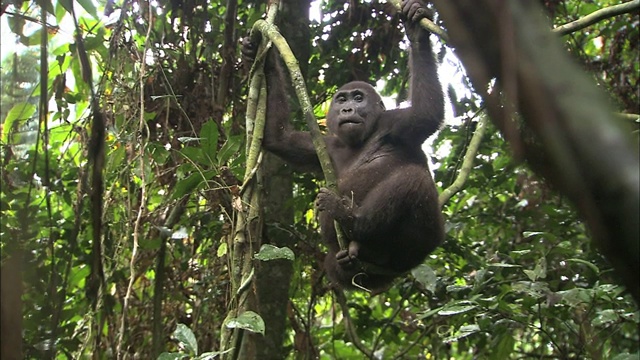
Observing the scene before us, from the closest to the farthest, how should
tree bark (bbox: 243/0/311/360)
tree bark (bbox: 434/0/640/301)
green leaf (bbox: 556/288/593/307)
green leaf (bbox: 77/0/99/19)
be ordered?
tree bark (bbox: 434/0/640/301)
green leaf (bbox: 77/0/99/19)
green leaf (bbox: 556/288/593/307)
tree bark (bbox: 243/0/311/360)

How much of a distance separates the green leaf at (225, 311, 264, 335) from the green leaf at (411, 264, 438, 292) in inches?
72.1

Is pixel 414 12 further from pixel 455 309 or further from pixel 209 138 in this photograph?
pixel 455 309

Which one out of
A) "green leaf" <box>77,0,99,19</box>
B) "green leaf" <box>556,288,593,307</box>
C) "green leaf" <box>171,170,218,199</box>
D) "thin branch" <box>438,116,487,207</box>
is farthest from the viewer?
"thin branch" <box>438,116,487,207</box>

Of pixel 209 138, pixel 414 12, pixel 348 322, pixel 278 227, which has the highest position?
pixel 414 12

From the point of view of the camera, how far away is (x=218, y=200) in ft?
13.8

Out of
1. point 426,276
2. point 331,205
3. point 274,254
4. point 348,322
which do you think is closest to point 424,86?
point 331,205

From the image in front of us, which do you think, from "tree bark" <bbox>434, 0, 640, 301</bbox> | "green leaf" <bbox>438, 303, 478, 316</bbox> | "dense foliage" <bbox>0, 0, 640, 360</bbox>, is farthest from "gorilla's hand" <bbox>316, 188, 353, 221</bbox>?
"tree bark" <bbox>434, 0, 640, 301</bbox>

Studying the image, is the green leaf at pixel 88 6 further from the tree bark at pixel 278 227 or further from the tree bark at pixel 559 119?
the tree bark at pixel 559 119

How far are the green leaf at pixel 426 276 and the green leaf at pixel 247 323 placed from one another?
183 centimetres

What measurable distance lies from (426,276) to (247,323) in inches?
75.5

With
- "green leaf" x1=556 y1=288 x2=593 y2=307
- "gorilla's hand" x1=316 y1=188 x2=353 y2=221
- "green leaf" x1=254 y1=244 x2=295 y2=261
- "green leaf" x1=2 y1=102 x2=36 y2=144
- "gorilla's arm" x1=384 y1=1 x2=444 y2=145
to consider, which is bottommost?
"green leaf" x1=556 y1=288 x2=593 y2=307

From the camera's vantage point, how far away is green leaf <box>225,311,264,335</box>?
242 cm

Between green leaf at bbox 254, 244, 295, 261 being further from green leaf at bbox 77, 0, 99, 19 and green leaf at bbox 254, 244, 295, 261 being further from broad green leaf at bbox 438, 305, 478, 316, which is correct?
green leaf at bbox 77, 0, 99, 19

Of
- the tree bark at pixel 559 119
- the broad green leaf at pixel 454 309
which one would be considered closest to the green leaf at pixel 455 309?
the broad green leaf at pixel 454 309
